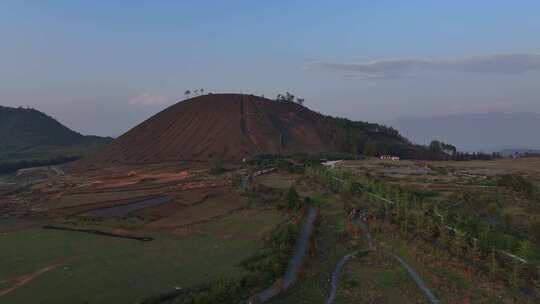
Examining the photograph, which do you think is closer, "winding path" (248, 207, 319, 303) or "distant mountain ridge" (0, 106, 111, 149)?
"winding path" (248, 207, 319, 303)

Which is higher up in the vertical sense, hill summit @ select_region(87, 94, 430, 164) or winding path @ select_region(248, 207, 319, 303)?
hill summit @ select_region(87, 94, 430, 164)

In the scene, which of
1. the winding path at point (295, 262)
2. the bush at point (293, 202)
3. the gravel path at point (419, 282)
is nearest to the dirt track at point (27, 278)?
the winding path at point (295, 262)

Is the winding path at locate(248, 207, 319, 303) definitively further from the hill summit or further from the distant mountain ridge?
the distant mountain ridge

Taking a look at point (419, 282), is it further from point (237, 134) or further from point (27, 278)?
point (237, 134)

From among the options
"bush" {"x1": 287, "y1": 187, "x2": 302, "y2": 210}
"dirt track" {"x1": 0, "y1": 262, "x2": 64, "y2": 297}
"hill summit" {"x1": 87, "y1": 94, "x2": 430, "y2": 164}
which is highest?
"hill summit" {"x1": 87, "y1": 94, "x2": 430, "y2": 164}

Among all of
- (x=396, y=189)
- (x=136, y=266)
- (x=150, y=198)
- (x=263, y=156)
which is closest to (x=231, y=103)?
(x=263, y=156)

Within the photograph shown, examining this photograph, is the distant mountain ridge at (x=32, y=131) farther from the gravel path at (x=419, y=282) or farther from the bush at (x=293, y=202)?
the gravel path at (x=419, y=282)

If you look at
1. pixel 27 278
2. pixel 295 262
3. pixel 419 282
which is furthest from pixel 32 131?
Result: pixel 419 282

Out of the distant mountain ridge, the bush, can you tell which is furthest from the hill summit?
the distant mountain ridge
